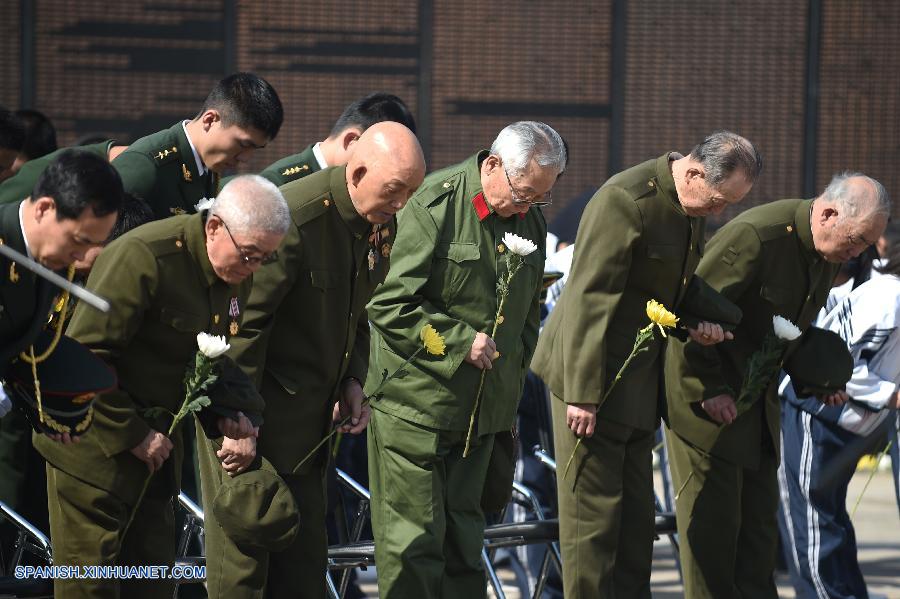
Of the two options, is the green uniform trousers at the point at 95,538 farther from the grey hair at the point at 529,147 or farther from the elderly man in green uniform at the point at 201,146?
the grey hair at the point at 529,147

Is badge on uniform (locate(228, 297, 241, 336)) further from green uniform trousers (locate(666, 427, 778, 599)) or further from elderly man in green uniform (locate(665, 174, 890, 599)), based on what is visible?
green uniform trousers (locate(666, 427, 778, 599))

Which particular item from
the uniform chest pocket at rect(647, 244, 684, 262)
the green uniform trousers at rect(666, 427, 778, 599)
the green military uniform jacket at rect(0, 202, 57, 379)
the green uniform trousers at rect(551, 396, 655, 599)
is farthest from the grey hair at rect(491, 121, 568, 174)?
the green military uniform jacket at rect(0, 202, 57, 379)

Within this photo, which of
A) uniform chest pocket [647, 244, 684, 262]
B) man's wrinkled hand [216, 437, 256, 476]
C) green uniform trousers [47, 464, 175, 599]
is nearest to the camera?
green uniform trousers [47, 464, 175, 599]

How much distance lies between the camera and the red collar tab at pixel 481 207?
5469 mm

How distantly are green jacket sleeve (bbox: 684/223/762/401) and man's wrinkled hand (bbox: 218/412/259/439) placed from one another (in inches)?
82.9

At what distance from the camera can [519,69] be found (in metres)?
10.3

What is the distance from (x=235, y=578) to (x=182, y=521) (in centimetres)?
103

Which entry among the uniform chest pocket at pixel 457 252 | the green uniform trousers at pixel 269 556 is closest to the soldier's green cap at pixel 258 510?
the green uniform trousers at pixel 269 556

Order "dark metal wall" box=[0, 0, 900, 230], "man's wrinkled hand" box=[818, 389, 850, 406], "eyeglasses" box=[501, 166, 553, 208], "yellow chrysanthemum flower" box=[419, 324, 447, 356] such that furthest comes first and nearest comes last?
"dark metal wall" box=[0, 0, 900, 230] < "man's wrinkled hand" box=[818, 389, 850, 406] < "eyeglasses" box=[501, 166, 553, 208] < "yellow chrysanthemum flower" box=[419, 324, 447, 356]

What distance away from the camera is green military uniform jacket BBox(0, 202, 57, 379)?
3965 mm

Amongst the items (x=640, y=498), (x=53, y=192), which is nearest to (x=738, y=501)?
(x=640, y=498)

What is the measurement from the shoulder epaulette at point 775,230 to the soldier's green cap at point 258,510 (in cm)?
229

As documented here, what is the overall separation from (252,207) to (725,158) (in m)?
1.96

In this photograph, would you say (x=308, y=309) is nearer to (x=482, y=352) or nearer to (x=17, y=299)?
(x=482, y=352)
